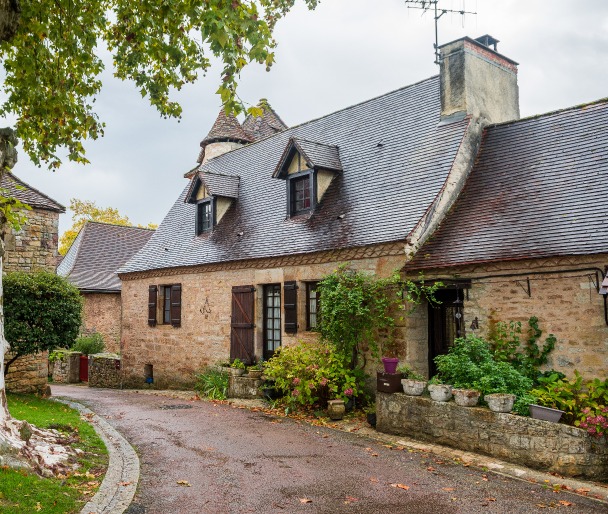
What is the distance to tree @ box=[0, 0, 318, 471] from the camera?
20.5 feet

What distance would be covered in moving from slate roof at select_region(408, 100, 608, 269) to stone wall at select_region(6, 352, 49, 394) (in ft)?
33.7

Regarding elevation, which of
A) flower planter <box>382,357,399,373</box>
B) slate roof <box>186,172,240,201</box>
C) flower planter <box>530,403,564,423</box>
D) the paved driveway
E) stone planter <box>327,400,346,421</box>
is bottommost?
the paved driveway

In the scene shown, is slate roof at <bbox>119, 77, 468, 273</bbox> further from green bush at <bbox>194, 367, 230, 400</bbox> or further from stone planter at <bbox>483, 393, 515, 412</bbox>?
stone planter at <bbox>483, 393, 515, 412</bbox>

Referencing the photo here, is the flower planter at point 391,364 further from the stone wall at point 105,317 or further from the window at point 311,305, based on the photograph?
the stone wall at point 105,317

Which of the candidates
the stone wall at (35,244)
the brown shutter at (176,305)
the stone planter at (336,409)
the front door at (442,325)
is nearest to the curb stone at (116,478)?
the stone planter at (336,409)

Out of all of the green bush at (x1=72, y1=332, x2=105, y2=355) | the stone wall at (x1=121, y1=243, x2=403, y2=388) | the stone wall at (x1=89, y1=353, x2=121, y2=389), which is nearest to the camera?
the stone wall at (x1=121, y1=243, x2=403, y2=388)

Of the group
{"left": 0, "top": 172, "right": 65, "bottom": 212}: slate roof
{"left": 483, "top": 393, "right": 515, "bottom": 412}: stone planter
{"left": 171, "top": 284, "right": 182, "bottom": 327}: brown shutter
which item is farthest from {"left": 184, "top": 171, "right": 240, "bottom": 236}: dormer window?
{"left": 483, "top": 393, "right": 515, "bottom": 412}: stone planter

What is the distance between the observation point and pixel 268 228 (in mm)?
15367

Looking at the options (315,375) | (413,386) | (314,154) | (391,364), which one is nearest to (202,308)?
(314,154)

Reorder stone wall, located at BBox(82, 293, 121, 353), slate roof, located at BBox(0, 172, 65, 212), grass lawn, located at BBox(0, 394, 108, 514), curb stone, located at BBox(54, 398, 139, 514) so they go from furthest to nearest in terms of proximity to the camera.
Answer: stone wall, located at BBox(82, 293, 121, 353)
slate roof, located at BBox(0, 172, 65, 212)
curb stone, located at BBox(54, 398, 139, 514)
grass lawn, located at BBox(0, 394, 108, 514)

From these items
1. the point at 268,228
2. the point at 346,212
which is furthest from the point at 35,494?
the point at 268,228

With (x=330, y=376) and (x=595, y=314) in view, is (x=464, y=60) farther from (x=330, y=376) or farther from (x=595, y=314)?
(x=330, y=376)

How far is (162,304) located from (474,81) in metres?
11.3

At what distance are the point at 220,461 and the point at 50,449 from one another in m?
2.26
